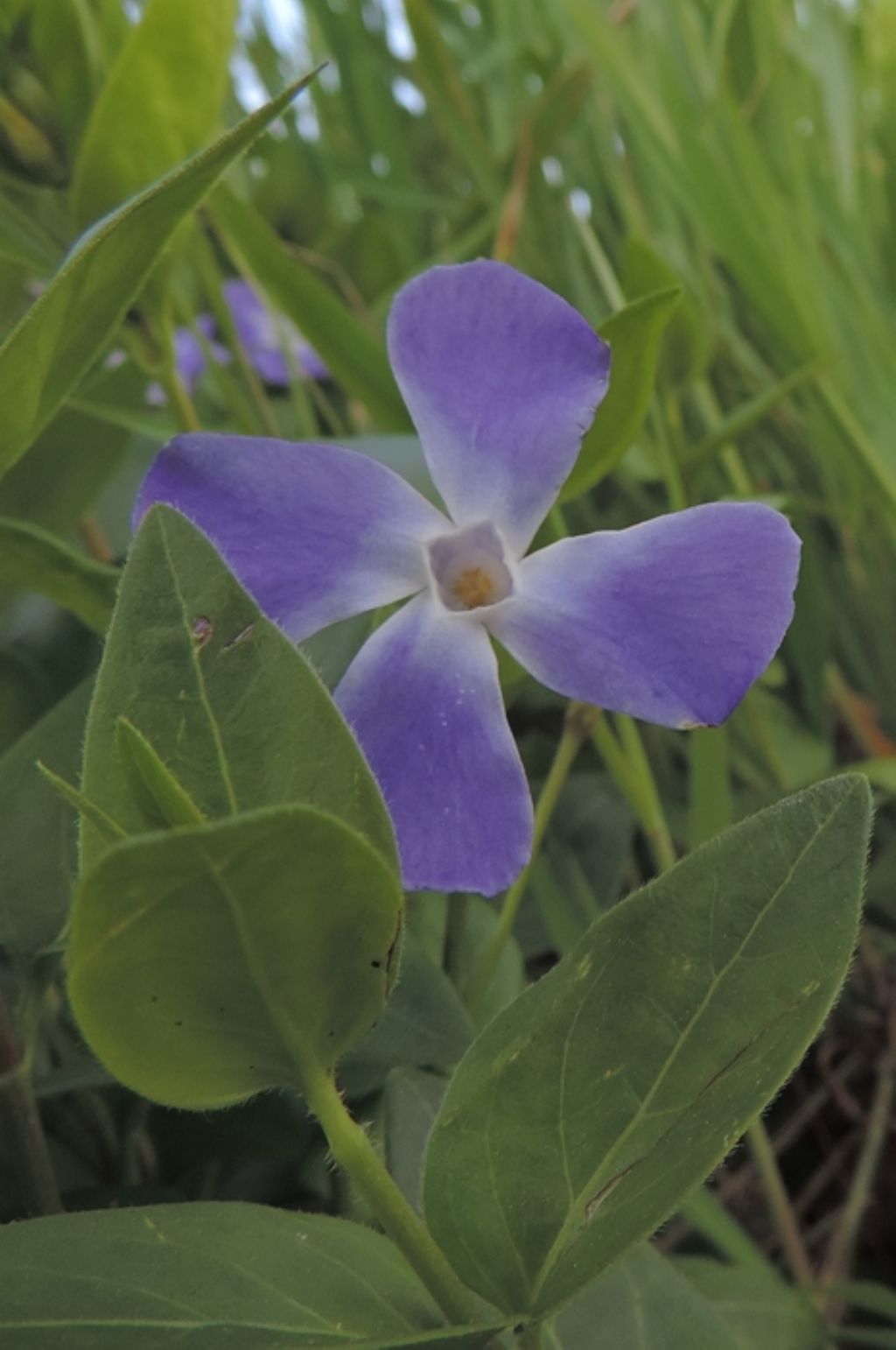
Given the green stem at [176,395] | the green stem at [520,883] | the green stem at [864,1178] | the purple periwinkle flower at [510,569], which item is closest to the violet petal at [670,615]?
the purple periwinkle flower at [510,569]

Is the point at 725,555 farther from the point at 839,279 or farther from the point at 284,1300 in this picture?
the point at 839,279

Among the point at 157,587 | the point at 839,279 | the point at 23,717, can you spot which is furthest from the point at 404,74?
the point at 157,587

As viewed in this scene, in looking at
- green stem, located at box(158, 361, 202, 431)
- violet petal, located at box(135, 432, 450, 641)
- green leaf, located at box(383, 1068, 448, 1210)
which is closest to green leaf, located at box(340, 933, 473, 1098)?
green leaf, located at box(383, 1068, 448, 1210)

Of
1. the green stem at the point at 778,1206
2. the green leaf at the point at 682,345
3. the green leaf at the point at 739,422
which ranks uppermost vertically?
the green leaf at the point at 682,345

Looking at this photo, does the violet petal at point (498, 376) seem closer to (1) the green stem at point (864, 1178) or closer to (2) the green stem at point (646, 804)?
(2) the green stem at point (646, 804)

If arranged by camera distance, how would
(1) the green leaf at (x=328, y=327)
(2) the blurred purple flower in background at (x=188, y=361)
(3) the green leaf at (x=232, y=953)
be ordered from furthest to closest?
(2) the blurred purple flower in background at (x=188, y=361)
(1) the green leaf at (x=328, y=327)
(3) the green leaf at (x=232, y=953)

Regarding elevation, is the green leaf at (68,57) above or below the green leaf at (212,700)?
above

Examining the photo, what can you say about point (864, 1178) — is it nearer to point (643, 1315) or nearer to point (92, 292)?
point (643, 1315)
